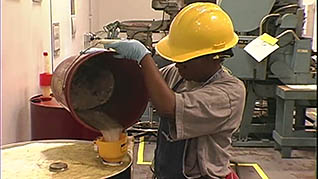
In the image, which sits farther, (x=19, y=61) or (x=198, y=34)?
(x=19, y=61)

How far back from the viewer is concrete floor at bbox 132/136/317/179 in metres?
3.20

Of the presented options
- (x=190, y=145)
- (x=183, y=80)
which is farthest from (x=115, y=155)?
(x=183, y=80)

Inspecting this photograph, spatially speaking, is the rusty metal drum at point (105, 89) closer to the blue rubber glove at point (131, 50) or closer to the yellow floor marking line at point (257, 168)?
the blue rubber glove at point (131, 50)

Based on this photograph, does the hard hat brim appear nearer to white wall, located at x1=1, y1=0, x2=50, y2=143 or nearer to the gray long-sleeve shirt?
the gray long-sleeve shirt

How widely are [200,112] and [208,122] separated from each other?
1.8 inches

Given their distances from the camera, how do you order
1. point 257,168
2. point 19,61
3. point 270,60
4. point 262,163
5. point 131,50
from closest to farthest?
point 131,50
point 19,61
point 257,168
point 262,163
point 270,60

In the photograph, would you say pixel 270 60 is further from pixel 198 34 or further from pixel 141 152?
pixel 198 34

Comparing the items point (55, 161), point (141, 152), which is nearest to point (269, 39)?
point (141, 152)

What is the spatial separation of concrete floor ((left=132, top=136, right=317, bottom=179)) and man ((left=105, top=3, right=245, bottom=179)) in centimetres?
168

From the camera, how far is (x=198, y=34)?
131 cm

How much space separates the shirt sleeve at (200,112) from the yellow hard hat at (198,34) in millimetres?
119

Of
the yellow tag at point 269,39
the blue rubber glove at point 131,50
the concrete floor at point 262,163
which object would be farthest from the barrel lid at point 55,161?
the yellow tag at point 269,39

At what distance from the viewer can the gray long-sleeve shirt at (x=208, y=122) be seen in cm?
126

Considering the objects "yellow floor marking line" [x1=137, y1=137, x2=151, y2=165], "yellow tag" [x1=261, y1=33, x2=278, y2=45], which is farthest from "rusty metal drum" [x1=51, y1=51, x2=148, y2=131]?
"yellow tag" [x1=261, y1=33, x2=278, y2=45]
